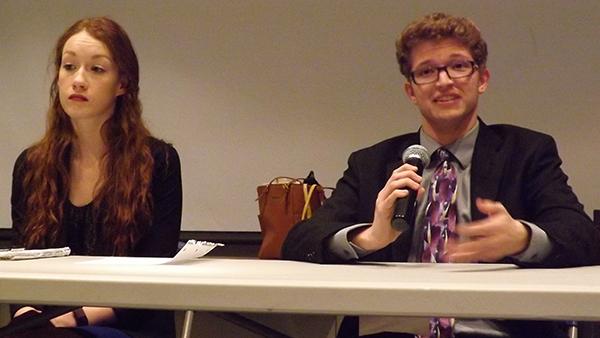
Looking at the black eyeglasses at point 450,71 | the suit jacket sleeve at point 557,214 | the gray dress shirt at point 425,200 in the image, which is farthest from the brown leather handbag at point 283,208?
the suit jacket sleeve at point 557,214

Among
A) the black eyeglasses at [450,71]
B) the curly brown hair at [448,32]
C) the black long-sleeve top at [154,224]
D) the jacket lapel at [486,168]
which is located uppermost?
the curly brown hair at [448,32]

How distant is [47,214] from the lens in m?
1.79

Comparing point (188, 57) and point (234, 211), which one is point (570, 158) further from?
point (188, 57)

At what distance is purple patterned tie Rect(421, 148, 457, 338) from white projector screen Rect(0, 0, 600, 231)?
132 centimetres

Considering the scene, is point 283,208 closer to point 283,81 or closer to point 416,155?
point 283,81

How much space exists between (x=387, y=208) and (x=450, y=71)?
54cm

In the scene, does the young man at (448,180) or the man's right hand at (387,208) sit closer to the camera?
the man's right hand at (387,208)

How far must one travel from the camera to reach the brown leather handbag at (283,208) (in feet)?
8.61

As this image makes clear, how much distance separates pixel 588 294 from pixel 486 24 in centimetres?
246

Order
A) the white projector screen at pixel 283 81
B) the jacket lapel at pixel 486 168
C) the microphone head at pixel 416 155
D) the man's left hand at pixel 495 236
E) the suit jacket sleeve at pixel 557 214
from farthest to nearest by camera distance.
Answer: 1. the white projector screen at pixel 283 81
2. the jacket lapel at pixel 486 168
3. the microphone head at pixel 416 155
4. the suit jacket sleeve at pixel 557 214
5. the man's left hand at pixel 495 236

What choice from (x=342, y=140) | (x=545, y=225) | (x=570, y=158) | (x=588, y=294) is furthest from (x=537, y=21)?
(x=588, y=294)

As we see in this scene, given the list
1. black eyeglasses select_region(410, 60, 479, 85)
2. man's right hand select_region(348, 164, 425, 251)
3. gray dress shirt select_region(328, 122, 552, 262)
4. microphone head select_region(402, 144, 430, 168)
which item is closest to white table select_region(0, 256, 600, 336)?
man's right hand select_region(348, 164, 425, 251)

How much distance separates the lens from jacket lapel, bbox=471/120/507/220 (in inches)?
63.9

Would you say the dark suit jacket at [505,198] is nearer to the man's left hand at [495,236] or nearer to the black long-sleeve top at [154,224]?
the man's left hand at [495,236]
